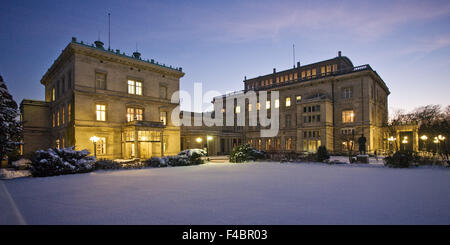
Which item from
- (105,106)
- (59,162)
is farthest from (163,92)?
(59,162)

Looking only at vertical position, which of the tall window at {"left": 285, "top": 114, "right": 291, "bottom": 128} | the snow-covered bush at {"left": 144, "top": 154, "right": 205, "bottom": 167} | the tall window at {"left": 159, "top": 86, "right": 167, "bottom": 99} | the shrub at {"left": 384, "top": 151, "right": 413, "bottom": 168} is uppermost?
the tall window at {"left": 159, "top": 86, "right": 167, "bottom": 99}

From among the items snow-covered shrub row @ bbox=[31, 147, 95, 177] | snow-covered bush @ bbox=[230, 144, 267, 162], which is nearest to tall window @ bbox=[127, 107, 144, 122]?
snow-covered shrub row @ bbox=[31, 147, 95, 177]

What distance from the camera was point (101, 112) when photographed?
2589 cm

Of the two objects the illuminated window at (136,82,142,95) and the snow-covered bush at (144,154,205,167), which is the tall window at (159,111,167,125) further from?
the snow-covered bush at (144,154,205,167)

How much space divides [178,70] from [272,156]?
18321mm

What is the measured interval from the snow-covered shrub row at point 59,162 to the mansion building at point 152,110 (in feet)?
14.8

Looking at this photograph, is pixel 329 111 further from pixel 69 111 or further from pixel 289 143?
pixel 69 111

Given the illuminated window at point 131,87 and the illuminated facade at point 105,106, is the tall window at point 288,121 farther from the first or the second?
the illuminated window at point 131,87

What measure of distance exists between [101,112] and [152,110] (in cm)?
614

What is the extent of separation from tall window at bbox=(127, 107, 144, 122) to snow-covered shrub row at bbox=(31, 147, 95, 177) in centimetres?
1179

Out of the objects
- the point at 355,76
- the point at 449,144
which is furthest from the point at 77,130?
the point at 355,76

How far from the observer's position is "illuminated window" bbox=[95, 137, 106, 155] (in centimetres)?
2521
